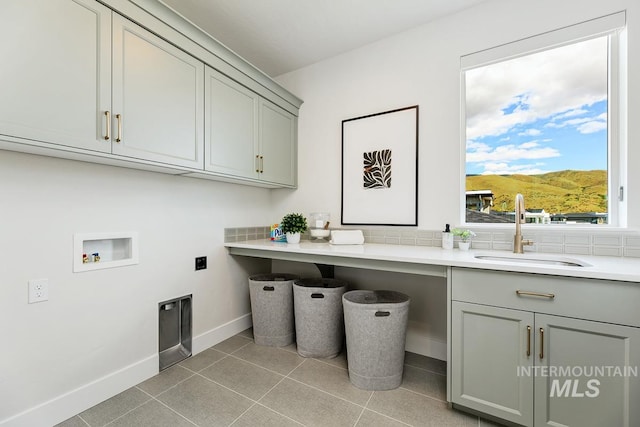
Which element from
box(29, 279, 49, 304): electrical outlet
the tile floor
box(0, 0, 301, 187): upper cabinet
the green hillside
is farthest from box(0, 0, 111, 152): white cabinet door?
the green hillside

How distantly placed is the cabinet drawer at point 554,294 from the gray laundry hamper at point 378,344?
1.43ft

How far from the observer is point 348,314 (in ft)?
6.08

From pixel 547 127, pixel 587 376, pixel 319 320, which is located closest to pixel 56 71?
pixel 319 320

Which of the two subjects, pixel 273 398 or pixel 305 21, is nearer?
pixel 273 398

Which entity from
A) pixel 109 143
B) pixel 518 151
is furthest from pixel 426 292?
pixel 109 143

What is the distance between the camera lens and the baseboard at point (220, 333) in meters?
2.24

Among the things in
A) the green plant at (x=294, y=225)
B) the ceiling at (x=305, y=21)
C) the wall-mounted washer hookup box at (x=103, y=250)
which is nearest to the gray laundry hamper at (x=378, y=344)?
the green plant at (x=294, y=225)

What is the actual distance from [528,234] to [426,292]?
815 mm

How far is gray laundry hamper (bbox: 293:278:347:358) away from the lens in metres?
2.13

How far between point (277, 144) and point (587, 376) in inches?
99.7

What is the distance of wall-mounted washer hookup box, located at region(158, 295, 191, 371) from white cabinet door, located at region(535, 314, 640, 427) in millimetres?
2261

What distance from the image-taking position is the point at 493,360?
1.42 m

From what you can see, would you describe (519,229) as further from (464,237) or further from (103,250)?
(103,250)

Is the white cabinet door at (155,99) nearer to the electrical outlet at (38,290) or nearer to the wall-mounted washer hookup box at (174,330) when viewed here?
the electrical outlet at (38,290)
